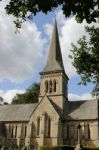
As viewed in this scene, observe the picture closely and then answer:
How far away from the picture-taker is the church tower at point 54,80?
4419 cm

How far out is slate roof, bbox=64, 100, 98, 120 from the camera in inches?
1606

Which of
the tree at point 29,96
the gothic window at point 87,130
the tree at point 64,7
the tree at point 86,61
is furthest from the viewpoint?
the tree at point 29,96

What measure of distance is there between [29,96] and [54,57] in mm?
17968

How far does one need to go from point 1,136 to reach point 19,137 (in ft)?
11.4

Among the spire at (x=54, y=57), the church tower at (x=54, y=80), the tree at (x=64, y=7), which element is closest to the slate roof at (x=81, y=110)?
the church tower at (x=54, y=80)

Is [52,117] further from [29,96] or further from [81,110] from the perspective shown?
[29,96]

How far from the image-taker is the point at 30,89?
65562 millimetres

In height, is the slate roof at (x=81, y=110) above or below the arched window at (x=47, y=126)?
above

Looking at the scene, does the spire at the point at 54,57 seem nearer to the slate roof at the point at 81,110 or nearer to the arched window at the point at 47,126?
the slate roof at the point at 81,110

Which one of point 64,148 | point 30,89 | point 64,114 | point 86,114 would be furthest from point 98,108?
point 30,89

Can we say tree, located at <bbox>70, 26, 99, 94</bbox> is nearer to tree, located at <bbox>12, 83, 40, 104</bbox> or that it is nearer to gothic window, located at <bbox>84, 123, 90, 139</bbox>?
gothic window, located at <bbox>84, 123, 90, 139</bbox>

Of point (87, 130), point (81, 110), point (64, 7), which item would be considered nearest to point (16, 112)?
point (81, 110)

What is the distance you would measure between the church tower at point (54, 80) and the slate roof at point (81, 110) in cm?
168

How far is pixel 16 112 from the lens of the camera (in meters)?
47.7
